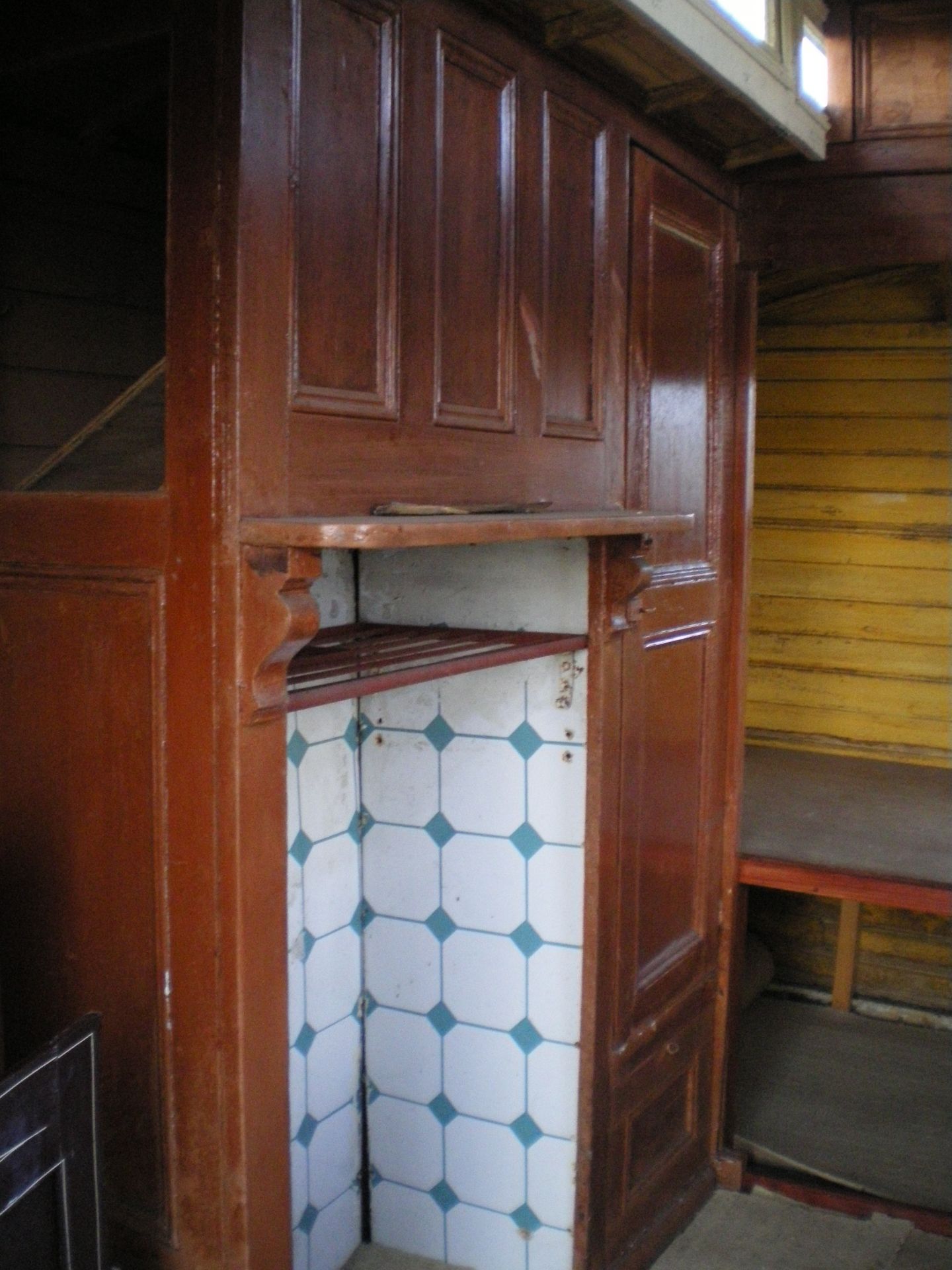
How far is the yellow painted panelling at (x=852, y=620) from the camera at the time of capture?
4051mm

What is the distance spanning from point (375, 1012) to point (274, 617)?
145cm

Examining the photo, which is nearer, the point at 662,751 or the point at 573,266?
the point at 573,266

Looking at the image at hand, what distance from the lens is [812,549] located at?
4184mm

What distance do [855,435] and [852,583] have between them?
0.49 metres

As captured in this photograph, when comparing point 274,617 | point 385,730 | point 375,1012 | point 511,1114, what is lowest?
point 511,1114

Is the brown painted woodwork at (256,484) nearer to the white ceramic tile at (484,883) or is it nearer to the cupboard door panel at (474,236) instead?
the cupboard door panel at (474,236)

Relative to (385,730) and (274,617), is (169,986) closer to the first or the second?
(274,617)

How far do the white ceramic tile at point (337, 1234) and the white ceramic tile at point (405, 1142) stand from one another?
0.10 m

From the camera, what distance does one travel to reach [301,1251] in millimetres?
2533

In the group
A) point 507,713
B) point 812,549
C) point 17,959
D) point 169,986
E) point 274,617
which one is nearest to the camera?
point 274,617

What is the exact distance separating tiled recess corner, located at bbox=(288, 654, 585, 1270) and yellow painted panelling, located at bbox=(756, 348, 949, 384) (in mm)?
2114

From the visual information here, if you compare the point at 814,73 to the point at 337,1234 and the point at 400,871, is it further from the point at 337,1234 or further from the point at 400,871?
the point at 337,1234

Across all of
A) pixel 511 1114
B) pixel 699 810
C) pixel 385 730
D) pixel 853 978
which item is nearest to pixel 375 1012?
pixel 511 1114

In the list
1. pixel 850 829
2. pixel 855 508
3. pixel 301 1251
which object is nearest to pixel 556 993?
pixel 301 1251
